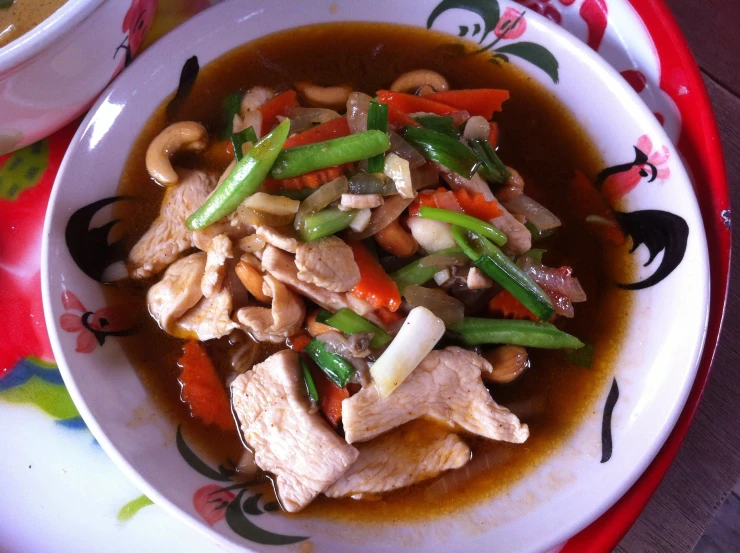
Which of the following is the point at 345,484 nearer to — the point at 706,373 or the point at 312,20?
the point at 706,373

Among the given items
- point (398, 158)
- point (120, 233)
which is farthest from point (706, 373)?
point (120, 233)

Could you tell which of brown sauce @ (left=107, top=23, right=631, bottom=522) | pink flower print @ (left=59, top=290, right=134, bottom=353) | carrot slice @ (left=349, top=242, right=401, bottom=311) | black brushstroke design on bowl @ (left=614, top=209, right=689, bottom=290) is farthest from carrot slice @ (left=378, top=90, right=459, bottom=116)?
pink flower print @ (left=59, top=290, right=134, bottom=353)

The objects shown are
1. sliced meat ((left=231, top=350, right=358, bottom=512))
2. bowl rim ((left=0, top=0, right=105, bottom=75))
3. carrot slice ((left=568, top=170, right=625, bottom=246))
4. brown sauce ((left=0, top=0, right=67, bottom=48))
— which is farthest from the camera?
carrot slice ((left=568, top=170, right=625, bottom=246))

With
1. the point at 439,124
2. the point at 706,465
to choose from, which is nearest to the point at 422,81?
the point at 439,124

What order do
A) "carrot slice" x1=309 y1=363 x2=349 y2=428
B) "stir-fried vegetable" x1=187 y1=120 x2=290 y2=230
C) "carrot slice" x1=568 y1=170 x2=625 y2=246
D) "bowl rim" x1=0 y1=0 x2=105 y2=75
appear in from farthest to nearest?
"carrot slice" x1=568 y1=170 x2=625 y2=246 → "carrot slice" x1=309 y1=363 x2=349 y2=428 → "stir-fried vegetable" x1=187 y1=120 x2=290 y2=230 → "bowl rim" x1=0 y1=0 x2=105 y2=75

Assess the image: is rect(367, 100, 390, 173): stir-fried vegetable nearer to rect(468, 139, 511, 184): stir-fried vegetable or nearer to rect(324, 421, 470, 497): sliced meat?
rect(468, 139, 511, 184): stir-fried vegetable

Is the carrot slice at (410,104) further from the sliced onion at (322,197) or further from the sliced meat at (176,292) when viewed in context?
the sliced meat at (176,292)

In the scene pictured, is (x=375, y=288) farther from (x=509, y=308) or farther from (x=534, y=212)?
(x=534, y=212)
